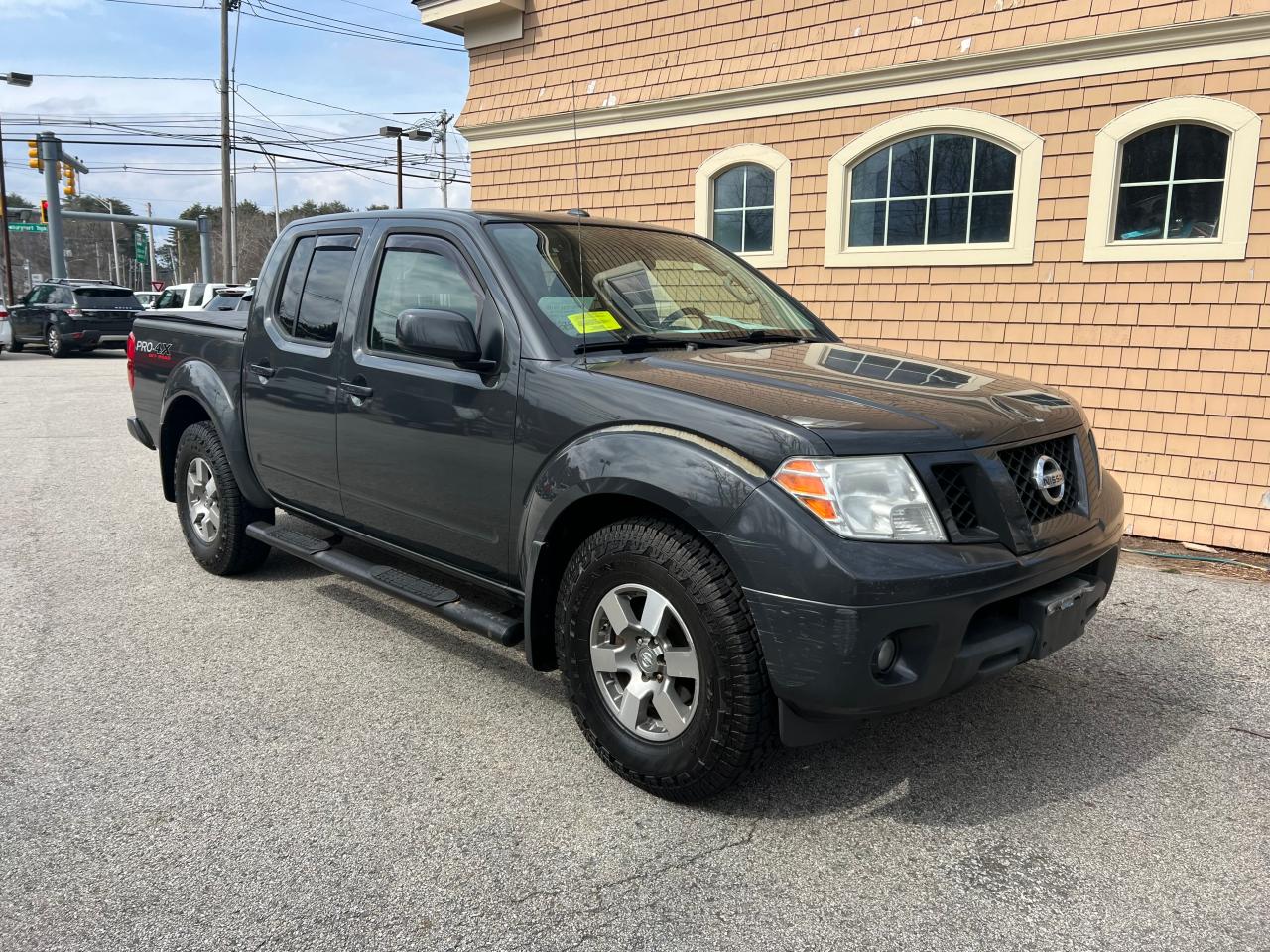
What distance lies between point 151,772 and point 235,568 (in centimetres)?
224

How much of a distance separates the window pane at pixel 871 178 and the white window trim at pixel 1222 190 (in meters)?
1.68

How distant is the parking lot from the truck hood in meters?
1.23

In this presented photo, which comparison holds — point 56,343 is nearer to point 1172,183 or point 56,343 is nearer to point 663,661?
point 1172,183

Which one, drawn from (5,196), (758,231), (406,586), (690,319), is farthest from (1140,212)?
(5,196)

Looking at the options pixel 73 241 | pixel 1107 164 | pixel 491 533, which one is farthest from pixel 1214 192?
pixel 73 241

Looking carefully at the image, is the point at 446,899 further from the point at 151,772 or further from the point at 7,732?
the point at 7,732

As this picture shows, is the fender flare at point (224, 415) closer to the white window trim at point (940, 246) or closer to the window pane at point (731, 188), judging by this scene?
the white window trim at point (940, 246)

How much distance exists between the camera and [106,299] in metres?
22.2

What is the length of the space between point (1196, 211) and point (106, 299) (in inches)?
886

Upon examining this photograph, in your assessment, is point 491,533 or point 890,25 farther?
point 890,25

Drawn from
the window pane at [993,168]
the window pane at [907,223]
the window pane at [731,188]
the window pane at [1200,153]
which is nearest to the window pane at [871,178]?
the window pane at [907,223]

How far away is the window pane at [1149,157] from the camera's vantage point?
672 cm

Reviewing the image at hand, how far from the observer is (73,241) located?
336ft

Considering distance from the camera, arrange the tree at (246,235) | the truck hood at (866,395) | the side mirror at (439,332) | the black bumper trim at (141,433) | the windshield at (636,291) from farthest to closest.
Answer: the tree at (246,235) → the black bumper trim at (141,433) → the windshield at (636,291) → the side mirror at (439,332) → the truck hood at (866,395)
